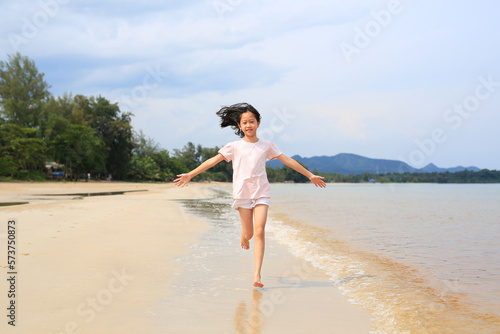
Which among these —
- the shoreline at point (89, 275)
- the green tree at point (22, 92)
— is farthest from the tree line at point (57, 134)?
the shoreline at point (89, 275)

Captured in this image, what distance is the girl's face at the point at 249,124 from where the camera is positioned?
4684 millimetres

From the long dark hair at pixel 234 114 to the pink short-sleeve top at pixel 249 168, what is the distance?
0.37 m

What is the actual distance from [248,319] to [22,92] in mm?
71230

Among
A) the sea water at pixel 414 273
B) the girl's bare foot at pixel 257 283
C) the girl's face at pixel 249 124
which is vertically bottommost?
the sea water at pixel 414 273

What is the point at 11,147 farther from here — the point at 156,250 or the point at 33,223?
→ the point at 156,250

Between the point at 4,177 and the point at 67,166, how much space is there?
1437 cm

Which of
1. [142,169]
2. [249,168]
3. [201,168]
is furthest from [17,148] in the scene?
[249,168]

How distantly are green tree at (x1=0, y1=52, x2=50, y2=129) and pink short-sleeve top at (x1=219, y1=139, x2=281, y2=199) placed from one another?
6169 centimetres

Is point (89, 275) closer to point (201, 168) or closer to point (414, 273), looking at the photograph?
point (201, 168)

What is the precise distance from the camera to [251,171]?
4609 millimetres

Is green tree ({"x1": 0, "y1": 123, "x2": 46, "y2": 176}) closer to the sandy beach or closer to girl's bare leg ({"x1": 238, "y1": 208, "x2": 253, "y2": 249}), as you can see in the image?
the sandy beach

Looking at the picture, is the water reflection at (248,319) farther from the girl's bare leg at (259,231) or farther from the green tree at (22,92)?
the green tree at (22,92)

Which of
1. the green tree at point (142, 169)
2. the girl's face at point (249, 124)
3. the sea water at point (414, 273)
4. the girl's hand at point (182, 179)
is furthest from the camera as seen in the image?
the green tree at point (142, 169)

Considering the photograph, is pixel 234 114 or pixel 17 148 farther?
pixel 17 148
